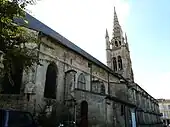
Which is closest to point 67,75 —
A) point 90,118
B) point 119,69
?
point 90,118

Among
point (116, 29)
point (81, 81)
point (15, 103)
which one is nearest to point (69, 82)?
point (81, 81)

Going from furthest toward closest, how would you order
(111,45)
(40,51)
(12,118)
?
(111,45)
(40,51)
(12,118)

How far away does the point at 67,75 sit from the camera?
16.7m

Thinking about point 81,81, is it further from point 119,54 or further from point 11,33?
point 119,54

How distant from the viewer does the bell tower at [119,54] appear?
41653 mm

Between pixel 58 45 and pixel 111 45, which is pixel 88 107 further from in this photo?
pixel 111 45

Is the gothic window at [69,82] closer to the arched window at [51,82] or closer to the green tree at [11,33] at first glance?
the arched window at [51,82]

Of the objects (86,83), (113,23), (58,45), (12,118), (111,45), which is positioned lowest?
(12,118)

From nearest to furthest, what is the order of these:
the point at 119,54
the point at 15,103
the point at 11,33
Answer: the point at 11,33, the point at 15,103, the point at 119,54

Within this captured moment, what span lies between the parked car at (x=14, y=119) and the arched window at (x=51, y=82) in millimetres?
7209

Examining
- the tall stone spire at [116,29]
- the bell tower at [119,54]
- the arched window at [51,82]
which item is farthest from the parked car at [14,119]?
the tall stone spire at [116,29]

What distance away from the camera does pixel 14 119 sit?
697cm

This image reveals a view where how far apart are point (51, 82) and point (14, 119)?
8705 mm

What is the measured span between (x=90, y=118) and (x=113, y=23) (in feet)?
130
